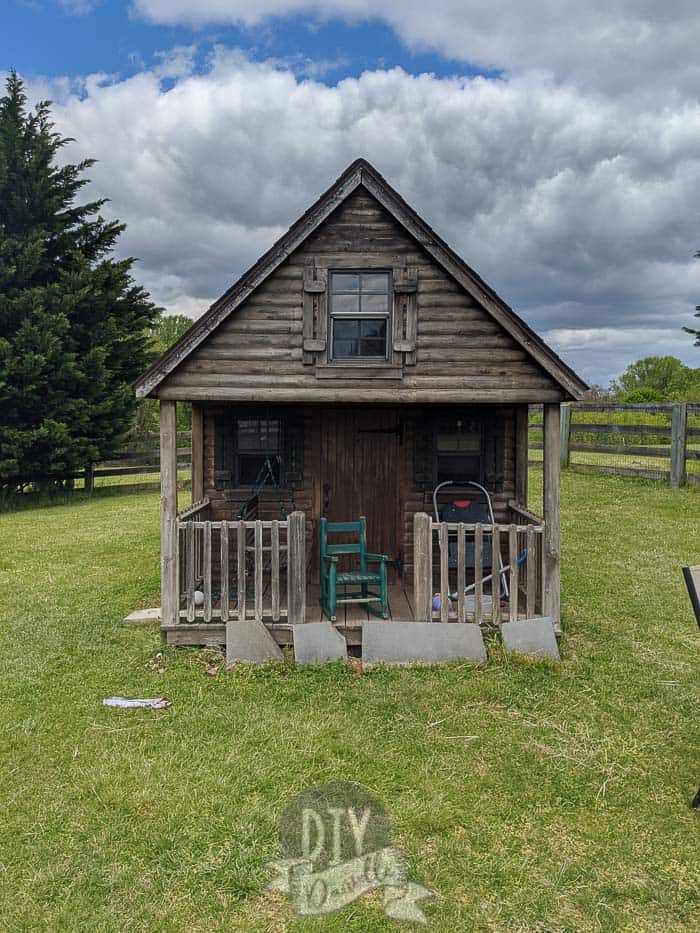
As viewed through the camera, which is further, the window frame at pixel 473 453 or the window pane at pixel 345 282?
the window frame at pixel 473 453

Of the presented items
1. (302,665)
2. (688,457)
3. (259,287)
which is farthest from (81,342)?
(688,457)

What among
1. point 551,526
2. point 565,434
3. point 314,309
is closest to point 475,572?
point 551,526

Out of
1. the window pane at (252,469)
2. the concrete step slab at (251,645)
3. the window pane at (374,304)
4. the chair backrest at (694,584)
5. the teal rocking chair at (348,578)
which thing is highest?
the window pane at (374,304)

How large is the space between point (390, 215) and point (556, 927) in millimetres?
6437

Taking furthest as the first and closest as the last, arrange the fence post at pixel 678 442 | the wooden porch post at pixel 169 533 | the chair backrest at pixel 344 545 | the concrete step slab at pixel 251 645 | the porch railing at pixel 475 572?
the fence post at pixel 678 442
the chair backrest at pixel 344 545
the wooden porch post at pixel 169 533
the porch railing at pixel 475 572
the concrete step slab at pixel 251 645

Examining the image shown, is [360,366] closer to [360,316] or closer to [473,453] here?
[360,316]

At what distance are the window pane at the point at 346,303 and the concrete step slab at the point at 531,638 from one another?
152 inches

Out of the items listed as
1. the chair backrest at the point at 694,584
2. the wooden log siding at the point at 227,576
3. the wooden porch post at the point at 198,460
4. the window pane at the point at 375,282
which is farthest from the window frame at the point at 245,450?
the chair backrest at the point at 694,584

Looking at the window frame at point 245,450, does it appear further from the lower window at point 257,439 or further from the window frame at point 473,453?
the window frame at point 473,453

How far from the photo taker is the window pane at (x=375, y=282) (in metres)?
7.02

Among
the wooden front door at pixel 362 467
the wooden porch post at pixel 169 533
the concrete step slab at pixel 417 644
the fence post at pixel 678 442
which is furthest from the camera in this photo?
the fence post at pixel 678 442

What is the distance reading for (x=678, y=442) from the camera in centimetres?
1571

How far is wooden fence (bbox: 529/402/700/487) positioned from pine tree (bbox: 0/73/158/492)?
46.6ft

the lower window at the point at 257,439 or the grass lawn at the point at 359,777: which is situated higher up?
the lower window at the point at 257,439
